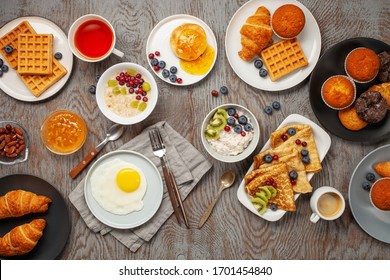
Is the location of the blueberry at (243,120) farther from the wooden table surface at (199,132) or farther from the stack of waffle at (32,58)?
the stack of waffle at (32,58)

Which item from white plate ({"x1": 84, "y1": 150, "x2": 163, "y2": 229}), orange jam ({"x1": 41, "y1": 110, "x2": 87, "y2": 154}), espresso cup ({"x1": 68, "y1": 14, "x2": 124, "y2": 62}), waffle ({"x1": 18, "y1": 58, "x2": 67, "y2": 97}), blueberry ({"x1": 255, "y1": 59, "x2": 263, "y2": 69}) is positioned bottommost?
white plate ({"x1": 84, "y1": 150, "x2": 163, "y2": 229})

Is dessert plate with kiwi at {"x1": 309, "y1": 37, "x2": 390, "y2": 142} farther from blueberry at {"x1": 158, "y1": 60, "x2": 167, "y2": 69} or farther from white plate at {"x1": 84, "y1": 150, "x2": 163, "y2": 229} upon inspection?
white plate at {"x1": 84, "y1": 150, "x2": 163, "y2": 229}

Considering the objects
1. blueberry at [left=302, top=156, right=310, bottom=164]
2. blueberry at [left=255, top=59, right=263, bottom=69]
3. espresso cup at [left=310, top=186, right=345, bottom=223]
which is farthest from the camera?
blueberry at [left=255, top=59, right=263, bottom=69]

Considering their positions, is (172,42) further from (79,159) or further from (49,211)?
(49,211)

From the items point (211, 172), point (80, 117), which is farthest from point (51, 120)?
point (211, 172)

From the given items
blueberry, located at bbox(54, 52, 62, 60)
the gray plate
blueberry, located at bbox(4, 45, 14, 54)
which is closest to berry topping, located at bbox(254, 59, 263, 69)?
the gray plate

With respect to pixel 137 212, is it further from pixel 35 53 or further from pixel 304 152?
pixel 35 53

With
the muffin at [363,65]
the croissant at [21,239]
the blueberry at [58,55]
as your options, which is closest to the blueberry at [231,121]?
the muffin at [363,65]
